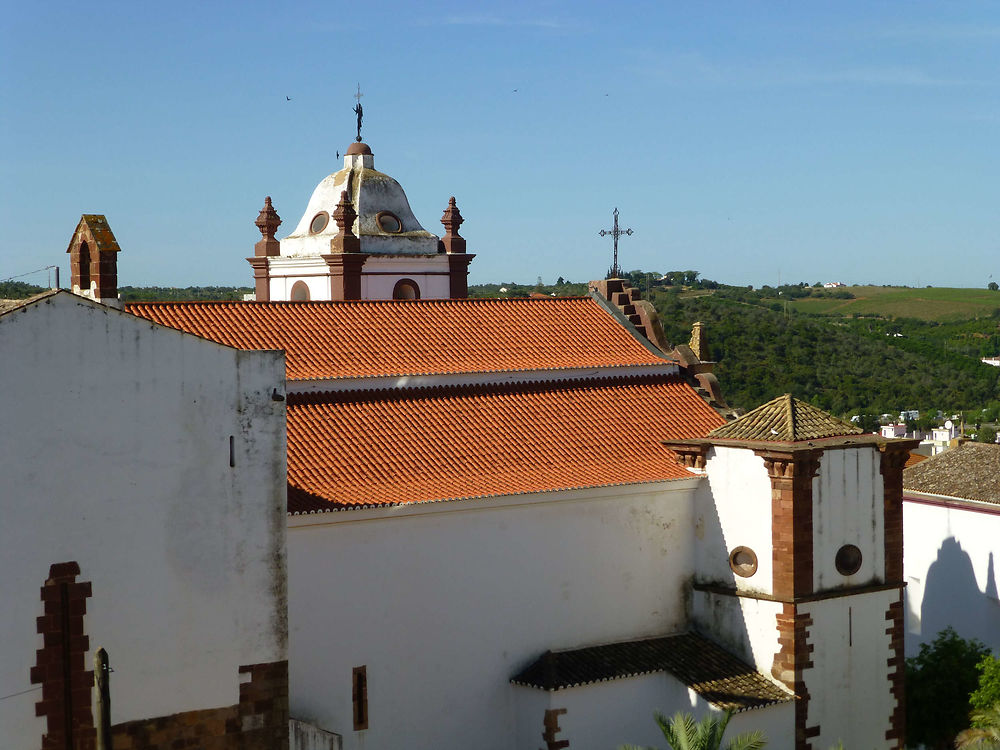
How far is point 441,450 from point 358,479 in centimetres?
178

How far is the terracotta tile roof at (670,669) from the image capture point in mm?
19031

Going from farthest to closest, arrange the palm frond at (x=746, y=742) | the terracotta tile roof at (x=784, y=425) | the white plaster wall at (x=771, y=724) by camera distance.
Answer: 1. the terracotta tile roof at (x=784, y=425)
2. the white plaster wall at (x=771, y=724)
3. the palm frond at (x=746, y=742)

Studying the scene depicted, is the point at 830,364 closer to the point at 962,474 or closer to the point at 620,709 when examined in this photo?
the point at 962,474

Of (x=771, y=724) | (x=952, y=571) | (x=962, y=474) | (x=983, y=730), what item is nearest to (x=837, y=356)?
(x=962, y=474)

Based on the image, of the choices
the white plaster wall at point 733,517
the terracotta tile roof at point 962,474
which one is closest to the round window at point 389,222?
the white plaster wall at point 733,517

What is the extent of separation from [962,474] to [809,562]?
505 inches

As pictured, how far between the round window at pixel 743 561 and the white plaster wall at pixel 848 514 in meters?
0.97

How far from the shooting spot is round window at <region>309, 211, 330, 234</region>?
3139 centimetres

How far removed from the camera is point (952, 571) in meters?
29.6

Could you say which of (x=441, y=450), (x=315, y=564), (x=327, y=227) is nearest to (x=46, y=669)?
(x=315, y=564)

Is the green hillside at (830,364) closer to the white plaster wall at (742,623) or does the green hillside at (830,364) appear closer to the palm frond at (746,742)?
the white plaster wall at (742,623)

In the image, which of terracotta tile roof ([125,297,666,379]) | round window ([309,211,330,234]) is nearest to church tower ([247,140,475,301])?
round window ([309,211,330,234])

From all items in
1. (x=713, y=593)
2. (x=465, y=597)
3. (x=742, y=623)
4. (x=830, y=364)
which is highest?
(x=830, y=364)

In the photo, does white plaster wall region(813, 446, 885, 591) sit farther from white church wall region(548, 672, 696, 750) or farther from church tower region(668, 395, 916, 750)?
white church wall region(548, 672, 696, 750)
